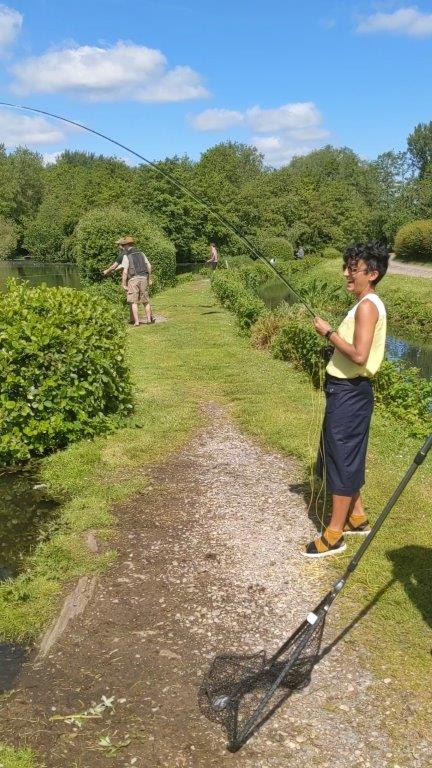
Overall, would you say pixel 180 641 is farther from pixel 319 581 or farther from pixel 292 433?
pixel 292 433

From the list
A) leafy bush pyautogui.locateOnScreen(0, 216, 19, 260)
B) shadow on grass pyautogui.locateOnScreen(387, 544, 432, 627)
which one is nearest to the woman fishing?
shadow on grass pyautogui.locateOnScreen(387, 544, 432, 627)

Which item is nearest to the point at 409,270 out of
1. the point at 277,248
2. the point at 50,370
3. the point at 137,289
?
the point at 277,248

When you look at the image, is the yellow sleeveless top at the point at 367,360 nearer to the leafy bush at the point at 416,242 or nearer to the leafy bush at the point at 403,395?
the leafy bush at the point at 403,395

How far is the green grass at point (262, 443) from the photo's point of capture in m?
3.95

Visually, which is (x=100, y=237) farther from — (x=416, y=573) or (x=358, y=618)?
(x=358, y=618)

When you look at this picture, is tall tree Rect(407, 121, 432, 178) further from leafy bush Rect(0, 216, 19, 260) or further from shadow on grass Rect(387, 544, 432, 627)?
shadow on grass Rect(387, 544, 432, 627)

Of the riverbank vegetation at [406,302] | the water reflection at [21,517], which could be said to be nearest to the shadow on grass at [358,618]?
the water reflection at [21,517]

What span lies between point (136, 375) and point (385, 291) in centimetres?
2101

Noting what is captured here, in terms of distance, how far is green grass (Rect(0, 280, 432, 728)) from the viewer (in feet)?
13.0

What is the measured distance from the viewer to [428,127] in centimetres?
9625

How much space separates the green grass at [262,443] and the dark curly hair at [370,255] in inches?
82.6

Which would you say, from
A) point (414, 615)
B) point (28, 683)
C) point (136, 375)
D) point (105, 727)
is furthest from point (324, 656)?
point (136, 375)

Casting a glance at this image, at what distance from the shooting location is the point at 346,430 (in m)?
4.44

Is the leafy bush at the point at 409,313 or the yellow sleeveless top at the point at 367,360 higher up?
the yellow sleeveless top at the point at 367,360
